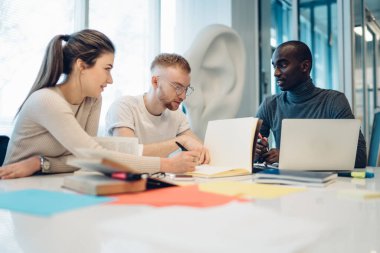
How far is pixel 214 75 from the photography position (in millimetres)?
2869

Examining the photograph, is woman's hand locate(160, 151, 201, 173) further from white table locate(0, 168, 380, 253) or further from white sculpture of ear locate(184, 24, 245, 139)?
white sculpture of ear locate(184, 24, 245, 139)

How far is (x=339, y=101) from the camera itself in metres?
1.96

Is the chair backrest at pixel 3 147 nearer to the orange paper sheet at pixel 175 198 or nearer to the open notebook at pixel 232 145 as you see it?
the open notebook at pixel 232 145

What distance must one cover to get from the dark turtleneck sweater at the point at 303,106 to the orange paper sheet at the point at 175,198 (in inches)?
52.9

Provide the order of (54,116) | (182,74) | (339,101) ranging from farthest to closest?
(339,101) < (182,74) < (54,116)

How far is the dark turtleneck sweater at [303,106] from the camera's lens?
76.8 inches

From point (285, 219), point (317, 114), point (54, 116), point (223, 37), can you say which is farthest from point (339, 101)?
point (285, 219)

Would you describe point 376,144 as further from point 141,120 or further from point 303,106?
point 141,120

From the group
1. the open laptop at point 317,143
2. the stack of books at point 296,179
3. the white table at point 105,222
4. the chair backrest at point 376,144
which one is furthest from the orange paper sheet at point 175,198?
the chair backrest at point 376,144

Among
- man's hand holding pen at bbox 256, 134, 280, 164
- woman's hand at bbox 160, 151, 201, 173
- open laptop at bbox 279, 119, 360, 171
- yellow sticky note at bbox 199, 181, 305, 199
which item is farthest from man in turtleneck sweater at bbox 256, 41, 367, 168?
yellow sticky note at bbox 199, 181, 305, 199

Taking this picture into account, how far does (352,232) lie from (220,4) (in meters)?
3.18

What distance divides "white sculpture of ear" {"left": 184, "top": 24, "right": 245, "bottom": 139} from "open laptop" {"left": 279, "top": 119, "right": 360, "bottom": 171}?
5.11 ft

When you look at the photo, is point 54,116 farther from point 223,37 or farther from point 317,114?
point 223,37

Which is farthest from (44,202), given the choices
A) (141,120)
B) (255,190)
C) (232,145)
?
(141,120)
